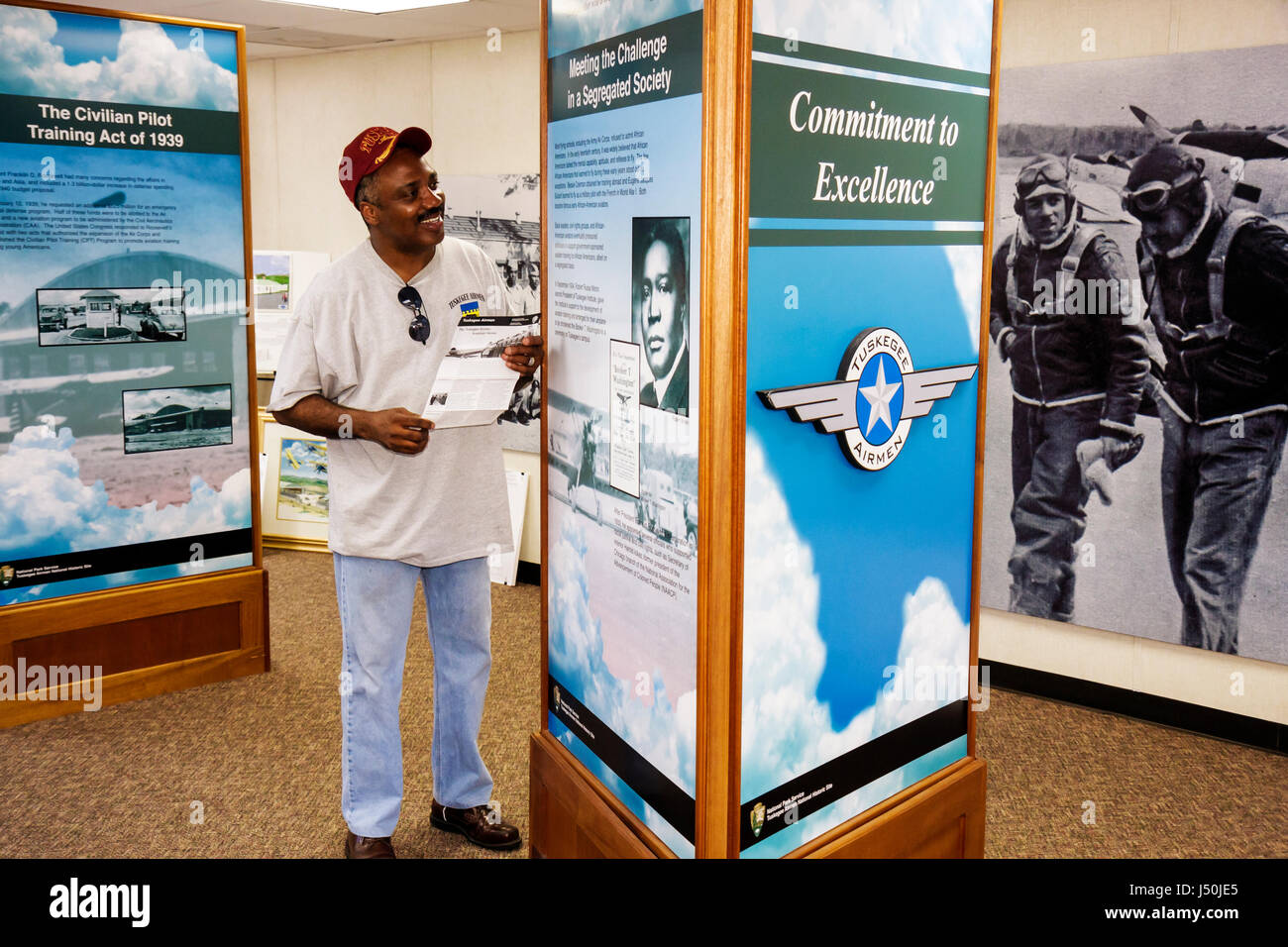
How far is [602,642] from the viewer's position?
2566mm

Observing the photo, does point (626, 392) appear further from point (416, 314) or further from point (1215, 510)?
point (1215, 510)

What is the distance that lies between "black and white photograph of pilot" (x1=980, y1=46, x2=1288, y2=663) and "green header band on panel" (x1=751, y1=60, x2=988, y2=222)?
71.4 inches

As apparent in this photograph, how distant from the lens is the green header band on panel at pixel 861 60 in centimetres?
200

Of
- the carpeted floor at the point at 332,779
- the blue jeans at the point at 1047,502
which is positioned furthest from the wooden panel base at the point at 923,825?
the blue jeans at the point at 1047,502

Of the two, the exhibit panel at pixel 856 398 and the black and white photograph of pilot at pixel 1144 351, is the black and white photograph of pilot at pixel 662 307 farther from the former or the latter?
the black and white photograph of pilot at pixel 1144 351

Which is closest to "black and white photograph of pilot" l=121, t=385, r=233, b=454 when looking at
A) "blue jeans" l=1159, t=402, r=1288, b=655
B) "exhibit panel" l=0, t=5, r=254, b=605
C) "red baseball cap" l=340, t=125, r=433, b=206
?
"exhibit panel" l=0, t=5, r=254, b=605

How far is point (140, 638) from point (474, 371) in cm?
254

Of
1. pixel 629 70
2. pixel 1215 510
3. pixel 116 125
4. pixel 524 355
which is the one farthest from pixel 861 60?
pixel 116 125

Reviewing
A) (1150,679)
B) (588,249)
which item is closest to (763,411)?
(588,249)

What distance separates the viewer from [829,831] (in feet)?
7.79

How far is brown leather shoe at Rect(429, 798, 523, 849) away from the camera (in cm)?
321

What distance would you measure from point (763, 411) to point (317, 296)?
132 centimetres

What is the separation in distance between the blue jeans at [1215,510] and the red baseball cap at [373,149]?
2821 mm

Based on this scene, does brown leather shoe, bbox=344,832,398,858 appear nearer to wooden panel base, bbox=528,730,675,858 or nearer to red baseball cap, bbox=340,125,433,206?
wooden panel base, bbox=528,730,675,858
